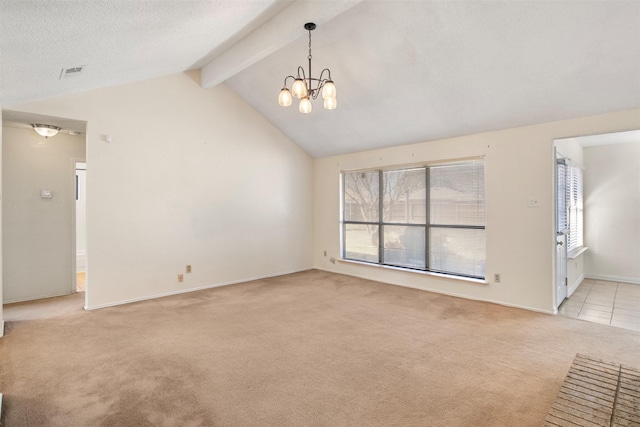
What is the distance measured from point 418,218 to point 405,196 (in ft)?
1.45

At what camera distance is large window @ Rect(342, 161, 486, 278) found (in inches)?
187

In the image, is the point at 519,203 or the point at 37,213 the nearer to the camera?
the point at 519,203

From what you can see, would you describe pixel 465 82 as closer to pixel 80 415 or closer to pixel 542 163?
pixel 542 163

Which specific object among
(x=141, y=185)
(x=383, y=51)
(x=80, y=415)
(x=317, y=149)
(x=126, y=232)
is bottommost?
(x=80, y=415)

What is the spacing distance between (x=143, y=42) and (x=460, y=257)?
183 inches

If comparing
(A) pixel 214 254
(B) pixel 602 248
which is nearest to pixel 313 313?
(A) pixel 214 254

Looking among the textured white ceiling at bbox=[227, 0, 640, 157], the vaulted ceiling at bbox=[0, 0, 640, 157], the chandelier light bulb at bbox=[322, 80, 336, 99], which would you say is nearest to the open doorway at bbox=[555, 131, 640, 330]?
the textured white ceiling at bbox=[227, 0, 640, 157]

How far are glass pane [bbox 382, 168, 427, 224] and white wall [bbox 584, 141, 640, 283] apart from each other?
10.4 ft

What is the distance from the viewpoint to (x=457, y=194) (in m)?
4.88

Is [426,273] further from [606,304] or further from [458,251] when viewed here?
[606,304]

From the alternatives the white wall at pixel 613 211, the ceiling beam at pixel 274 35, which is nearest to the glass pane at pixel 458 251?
the white wall at pixel 613 211

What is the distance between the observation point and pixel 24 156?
179 inches

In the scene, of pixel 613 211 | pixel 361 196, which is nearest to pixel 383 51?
pixel 361 196

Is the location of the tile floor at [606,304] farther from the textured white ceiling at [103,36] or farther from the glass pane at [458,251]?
the textured white ceiling at [103,36]
